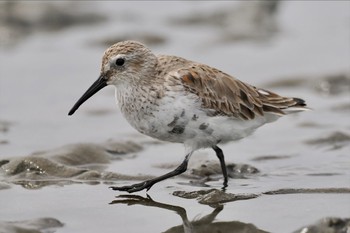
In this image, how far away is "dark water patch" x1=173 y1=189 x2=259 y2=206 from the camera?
7.11 meters

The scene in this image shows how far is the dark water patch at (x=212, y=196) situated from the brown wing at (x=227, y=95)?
76cm

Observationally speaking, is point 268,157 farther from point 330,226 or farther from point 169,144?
point 330,226

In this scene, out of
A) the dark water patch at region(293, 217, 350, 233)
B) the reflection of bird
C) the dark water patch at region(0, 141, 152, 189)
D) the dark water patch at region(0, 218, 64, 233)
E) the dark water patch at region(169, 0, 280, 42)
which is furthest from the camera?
the dark water patch at region(169, 0, 280, 42)

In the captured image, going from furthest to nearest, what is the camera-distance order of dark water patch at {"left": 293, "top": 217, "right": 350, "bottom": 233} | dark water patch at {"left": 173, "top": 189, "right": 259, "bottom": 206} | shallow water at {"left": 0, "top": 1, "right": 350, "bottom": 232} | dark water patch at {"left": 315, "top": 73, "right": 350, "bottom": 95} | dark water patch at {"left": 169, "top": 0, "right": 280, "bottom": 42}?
dark water patch at {"left": 169, "top": 0, "right": 280, "bottom": 42}, dark water patch at {"left": 315, "top": 73, "right": 350, "bottom": 95}, dark water patch at {"left": 173, "top": 189, "right": 259, "bottom": 206}, shallow water at {"left": 0, "top": 1, "right": 350, "bottom": 232}, dark water patch at {"left": 293, "top": 217, "right": 350, "bottom": 233}

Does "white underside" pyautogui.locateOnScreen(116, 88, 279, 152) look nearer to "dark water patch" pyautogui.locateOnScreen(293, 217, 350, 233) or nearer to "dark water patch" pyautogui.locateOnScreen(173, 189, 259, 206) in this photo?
"dark water patch" pyautogui.locateOnScreen(173, 189, 259, 206)

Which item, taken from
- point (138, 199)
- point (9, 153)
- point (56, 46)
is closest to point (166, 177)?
point (138, 199)

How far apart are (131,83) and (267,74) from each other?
568cm

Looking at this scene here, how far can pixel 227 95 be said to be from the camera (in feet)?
26.1

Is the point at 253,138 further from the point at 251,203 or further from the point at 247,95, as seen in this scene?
the point at 251,203

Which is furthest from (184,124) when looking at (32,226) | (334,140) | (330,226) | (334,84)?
(334,84)

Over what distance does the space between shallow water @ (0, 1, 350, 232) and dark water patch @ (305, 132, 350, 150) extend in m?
0.02

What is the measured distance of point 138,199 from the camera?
734 cm

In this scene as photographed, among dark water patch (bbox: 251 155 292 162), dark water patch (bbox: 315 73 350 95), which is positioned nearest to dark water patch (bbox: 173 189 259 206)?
dark water patch (bbox: 251 155 292 162)

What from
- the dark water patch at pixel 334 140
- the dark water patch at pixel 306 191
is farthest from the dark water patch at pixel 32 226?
the dark water patch at pixel 334 140
